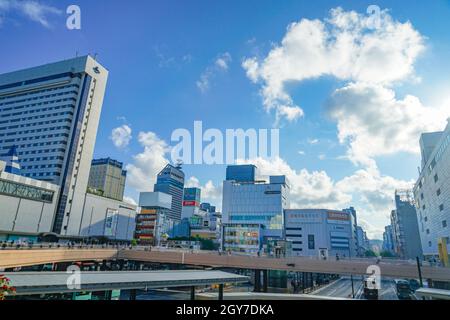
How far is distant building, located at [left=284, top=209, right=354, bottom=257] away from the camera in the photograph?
10731 centimetres

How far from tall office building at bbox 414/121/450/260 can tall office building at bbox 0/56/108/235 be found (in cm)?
7543

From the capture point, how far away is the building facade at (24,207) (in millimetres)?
50219

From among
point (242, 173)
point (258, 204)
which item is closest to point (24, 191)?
point (258, 204)

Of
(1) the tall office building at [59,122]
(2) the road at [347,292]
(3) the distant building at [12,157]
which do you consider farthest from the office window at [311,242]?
(3) the distant building at [12,157]

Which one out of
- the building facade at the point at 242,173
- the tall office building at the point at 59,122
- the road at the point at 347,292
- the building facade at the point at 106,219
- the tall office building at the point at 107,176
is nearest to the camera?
the road at the point at 347,292

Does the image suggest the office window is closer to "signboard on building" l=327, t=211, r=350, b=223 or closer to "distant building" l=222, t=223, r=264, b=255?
"signboard on building" l=327, t=211, r=350, b=223

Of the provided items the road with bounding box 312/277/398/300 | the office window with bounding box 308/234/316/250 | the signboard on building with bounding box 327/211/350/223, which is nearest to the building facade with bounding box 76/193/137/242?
the road with bounding box 312/277/398/300

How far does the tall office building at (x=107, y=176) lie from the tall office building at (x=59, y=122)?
85446mm

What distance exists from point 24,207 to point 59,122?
27.9 m

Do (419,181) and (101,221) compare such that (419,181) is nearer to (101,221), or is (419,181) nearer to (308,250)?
(308,250)

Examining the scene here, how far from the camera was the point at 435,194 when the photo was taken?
1999 inches

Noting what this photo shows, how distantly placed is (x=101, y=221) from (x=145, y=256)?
40728 mm

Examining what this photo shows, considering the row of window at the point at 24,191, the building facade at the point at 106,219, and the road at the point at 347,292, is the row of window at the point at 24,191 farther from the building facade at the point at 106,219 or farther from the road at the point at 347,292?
the road at the point at 347,292
